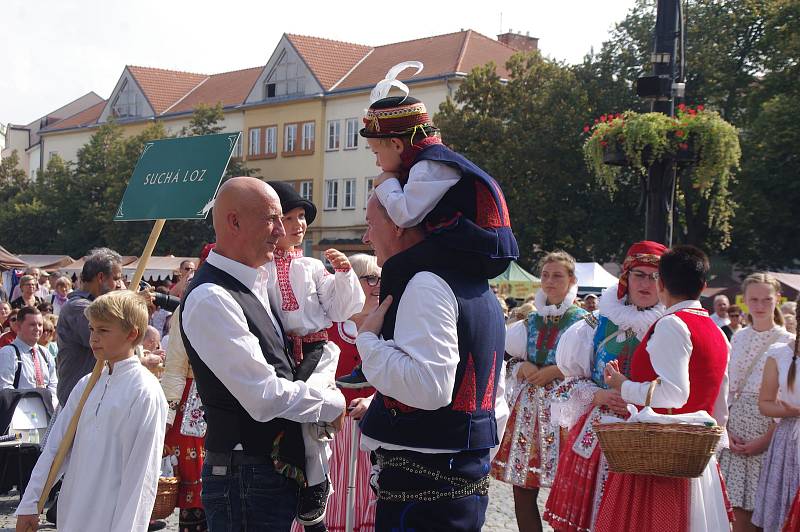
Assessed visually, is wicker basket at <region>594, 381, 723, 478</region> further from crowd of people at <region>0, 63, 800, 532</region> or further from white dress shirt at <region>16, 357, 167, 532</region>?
white dress shirt at <region>16, 357, 167, 532</region>

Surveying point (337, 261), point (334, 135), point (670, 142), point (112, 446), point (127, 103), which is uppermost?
point (127, 103)

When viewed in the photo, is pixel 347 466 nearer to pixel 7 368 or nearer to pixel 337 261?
pixel 337 261

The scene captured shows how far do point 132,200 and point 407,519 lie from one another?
2.62 metres

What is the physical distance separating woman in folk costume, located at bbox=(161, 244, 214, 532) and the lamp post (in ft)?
15.7

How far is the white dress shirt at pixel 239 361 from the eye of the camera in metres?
3.59

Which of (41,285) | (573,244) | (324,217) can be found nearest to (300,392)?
(41,285)

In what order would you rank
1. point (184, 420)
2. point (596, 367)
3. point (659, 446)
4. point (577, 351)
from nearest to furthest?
point (659, 446)
point (596, 367)
point (577, 351)
point (184, 420)

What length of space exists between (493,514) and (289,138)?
44.5m

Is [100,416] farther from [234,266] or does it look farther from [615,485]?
[615,485]

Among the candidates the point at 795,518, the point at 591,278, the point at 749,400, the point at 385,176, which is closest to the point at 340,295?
the point at 385,176

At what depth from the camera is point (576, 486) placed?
600cm

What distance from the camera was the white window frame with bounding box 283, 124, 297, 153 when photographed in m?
51.7

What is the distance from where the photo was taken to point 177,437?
7070 mm

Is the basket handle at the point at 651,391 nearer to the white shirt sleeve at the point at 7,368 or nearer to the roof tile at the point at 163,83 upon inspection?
the white shirt sleeve at the point at 7,368
